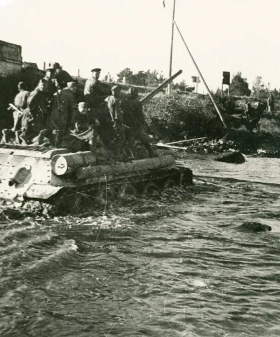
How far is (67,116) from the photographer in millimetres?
11539

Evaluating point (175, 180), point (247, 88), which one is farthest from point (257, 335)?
point (247, 88)

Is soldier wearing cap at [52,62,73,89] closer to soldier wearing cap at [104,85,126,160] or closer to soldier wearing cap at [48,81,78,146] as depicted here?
soldier wearing cap at [48,81,78,146]

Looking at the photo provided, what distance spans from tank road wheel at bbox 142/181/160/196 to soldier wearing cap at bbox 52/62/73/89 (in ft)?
11.4

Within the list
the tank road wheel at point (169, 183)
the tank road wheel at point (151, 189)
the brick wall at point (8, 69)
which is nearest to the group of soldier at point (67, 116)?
the tank road wheel at point (151, 189)

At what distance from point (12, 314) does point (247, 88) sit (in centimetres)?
5044

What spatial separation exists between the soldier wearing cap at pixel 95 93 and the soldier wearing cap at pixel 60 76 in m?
0.55

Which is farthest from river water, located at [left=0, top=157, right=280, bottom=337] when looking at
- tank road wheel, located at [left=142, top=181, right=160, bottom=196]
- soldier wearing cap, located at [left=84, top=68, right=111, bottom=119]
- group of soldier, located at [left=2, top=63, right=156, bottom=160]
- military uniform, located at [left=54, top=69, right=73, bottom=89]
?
military uniform, located at [left=54, top=69, right=73, bottom=89]

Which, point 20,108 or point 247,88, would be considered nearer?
point 20,108

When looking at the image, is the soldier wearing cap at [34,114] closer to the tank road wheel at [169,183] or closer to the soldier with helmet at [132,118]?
the soldier with helmet at [132,118]

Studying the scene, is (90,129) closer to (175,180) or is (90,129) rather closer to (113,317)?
(175,180)

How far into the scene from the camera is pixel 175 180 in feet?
49.8

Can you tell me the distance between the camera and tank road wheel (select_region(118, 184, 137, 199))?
12.4m

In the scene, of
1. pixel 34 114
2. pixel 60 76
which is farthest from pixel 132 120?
pixel 34 114

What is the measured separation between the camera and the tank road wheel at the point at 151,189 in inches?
531
